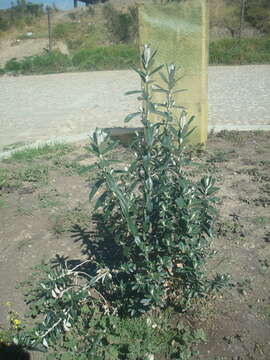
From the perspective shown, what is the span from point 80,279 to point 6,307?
0.52 m

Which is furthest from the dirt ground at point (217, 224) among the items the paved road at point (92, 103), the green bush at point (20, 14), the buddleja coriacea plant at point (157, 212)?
the green bush at point (20, 14)

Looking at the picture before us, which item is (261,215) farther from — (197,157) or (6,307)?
(6,307)

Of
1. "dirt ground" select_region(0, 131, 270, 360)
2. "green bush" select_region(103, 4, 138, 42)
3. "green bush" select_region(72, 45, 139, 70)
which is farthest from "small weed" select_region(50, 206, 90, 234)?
"green bush" select_region(103, 4, 138, 42)

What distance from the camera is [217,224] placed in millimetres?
3562

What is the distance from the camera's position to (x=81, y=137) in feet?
21.3

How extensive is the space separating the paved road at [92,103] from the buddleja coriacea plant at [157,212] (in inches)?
Answer: 165

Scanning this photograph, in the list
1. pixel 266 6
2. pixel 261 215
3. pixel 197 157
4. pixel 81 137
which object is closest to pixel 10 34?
pixel 266 6

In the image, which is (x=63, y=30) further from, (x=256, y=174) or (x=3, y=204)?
(x=256, y=174)

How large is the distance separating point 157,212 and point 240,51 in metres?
15.6

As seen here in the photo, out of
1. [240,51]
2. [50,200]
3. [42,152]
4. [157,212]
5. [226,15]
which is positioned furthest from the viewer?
[226,15]

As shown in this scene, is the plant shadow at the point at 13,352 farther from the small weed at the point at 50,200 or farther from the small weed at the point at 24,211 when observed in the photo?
the small weed at the point at 50,200

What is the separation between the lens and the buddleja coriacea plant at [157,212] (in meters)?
2.29

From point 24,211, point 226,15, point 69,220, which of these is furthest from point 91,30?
point 69,220

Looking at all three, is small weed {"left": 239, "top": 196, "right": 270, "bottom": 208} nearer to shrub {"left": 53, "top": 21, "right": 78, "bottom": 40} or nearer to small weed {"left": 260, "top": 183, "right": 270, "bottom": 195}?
small weed {"left": 260, "top": 183, "right": 270, "bottom": 195}
